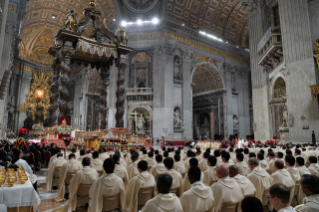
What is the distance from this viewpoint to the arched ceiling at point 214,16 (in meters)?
24.8

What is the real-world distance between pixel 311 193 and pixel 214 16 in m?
28.3

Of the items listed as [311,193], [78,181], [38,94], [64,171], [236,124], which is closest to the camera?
[311,193]

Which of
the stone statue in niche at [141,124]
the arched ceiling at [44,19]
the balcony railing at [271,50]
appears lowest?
the stone statue in niche at [141,124]

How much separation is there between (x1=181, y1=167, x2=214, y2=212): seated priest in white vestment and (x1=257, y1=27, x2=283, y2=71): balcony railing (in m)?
13.1

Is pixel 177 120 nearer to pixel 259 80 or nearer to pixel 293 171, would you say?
pixel 259 80

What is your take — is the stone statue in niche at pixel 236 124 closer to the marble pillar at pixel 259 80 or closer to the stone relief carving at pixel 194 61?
the stone relief carving at pixel 194 61

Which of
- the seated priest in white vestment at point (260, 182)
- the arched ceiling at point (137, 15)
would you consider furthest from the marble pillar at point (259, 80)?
the seated priest in white vestment at point (260, 182)

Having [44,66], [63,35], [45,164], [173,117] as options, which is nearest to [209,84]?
[173,117]

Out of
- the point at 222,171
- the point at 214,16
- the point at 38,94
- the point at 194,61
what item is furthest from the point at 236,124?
the point at 222,171

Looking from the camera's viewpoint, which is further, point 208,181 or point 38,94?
point 38,94

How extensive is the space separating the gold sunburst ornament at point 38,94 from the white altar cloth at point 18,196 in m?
28.3

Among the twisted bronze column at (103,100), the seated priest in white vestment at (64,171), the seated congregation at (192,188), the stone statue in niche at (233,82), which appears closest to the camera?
the seated congregation at (192,188)

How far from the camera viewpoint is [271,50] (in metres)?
13.7

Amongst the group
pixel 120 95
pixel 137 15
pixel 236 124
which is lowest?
pixel 236 124
